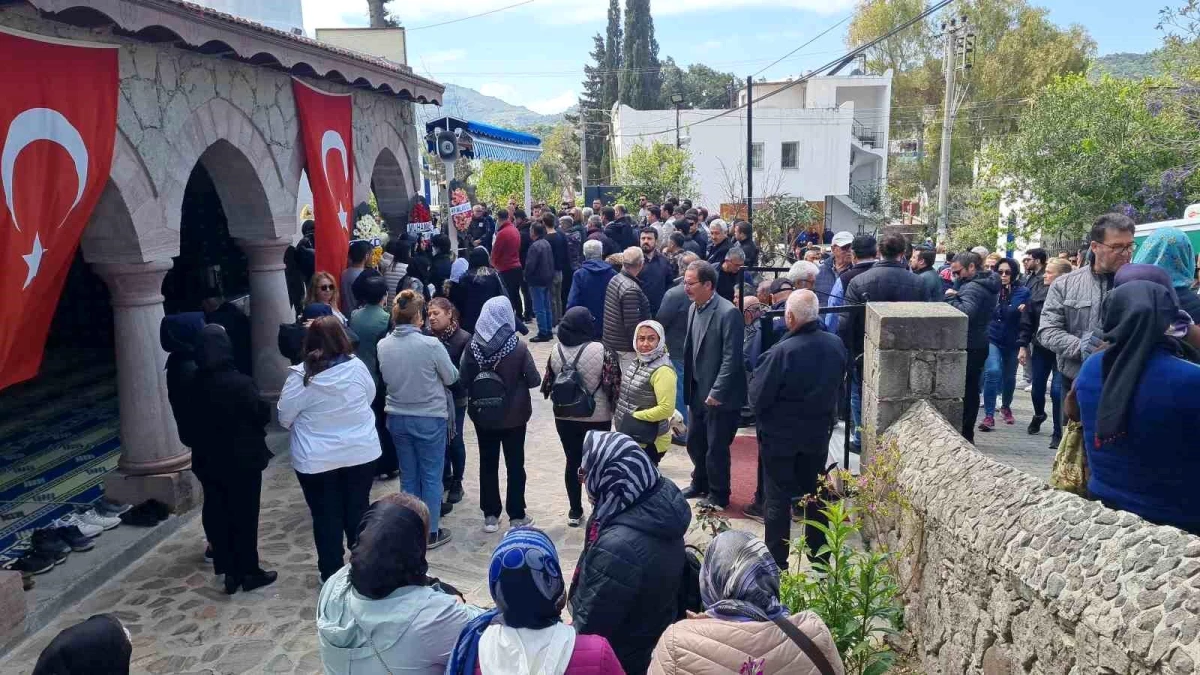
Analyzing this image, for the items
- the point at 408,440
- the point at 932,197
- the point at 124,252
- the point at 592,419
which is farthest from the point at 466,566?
the point at 932,197

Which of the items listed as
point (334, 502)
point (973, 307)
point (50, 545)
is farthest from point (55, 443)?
point (973, 307)

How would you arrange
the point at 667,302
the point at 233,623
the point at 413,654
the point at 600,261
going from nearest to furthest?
the point at 413,654 → the point at 233,623 → the point at 667,302 → the point at 600,261

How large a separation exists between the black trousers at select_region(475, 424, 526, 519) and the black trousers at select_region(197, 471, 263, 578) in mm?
1488

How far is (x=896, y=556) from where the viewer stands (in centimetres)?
451

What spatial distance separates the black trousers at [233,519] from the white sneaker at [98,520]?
1.09 metres

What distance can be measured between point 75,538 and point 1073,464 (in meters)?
6.03

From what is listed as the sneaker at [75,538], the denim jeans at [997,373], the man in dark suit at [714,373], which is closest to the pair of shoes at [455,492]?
the man in dark suit at [714,373]

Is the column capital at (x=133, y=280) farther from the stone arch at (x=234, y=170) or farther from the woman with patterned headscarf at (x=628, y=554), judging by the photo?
the woman with patterned headscarf at (x=628, y=554)

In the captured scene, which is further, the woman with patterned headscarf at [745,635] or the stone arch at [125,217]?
the stone arch at [125,217]

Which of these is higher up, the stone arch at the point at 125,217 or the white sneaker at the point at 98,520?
the stone arch at the point at 125,217

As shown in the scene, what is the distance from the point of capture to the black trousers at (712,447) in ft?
20.9

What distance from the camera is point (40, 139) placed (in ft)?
16.7

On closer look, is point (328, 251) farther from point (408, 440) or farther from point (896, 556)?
point (896, 556)

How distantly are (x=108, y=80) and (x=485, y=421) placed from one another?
3.31 meters
